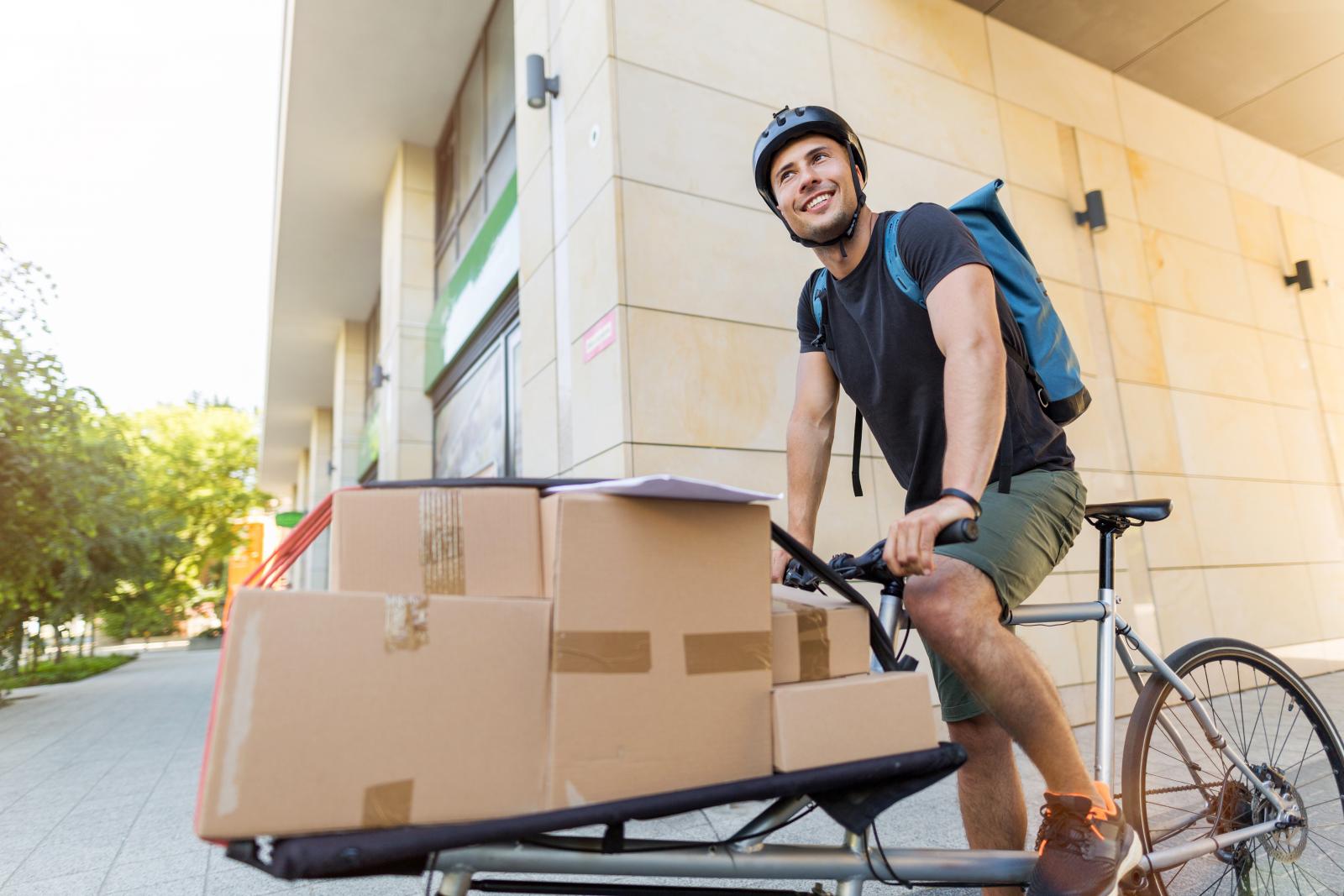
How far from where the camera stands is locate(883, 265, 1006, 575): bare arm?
1.45 m

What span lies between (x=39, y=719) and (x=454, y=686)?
951 cm

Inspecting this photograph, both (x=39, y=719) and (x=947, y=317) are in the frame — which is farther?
(x=39, y=719)

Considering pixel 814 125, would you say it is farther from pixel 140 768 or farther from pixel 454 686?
pixel 140 768

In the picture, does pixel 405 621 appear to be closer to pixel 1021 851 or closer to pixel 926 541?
pixel 926 541

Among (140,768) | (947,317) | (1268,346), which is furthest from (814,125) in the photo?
(1268,346)

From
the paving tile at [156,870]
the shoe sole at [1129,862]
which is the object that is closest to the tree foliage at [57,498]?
the paving tile at [156,870]

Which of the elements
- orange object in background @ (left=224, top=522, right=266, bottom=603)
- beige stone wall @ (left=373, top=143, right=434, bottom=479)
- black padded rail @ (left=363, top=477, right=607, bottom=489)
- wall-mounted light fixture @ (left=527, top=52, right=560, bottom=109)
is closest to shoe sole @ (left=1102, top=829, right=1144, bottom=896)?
black padded rail @ (left=363, top=477, right=607, bottom=489)

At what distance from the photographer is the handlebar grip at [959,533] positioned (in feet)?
4.70

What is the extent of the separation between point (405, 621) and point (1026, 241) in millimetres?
5550

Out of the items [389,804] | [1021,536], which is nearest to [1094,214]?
[1021,536]

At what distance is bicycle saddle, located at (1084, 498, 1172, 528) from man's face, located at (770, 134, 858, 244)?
1012 millimetres

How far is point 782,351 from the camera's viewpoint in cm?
429

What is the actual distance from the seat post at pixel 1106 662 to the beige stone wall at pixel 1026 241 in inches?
77.5

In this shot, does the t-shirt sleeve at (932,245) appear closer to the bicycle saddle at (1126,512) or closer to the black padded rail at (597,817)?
A: the bicycle saddle at (1126,512)
